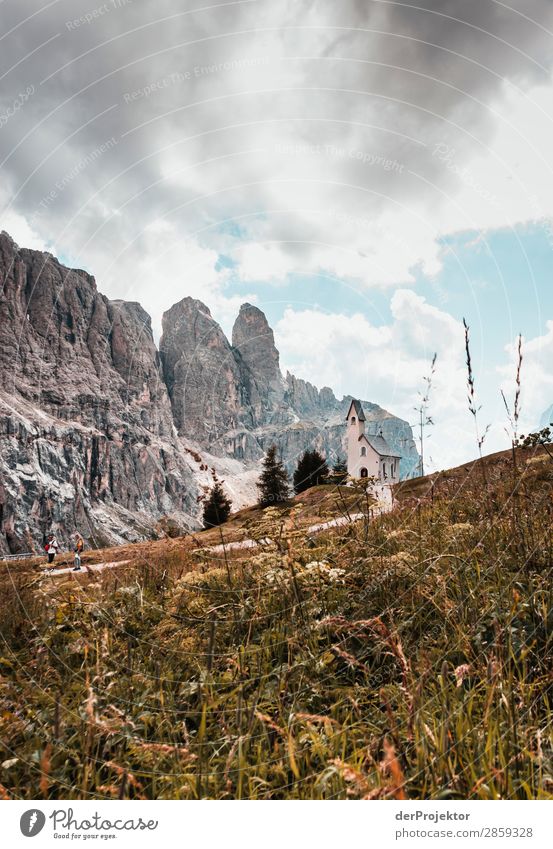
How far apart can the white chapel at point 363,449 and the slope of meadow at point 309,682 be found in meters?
4.42

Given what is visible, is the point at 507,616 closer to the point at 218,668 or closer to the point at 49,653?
the point at 218,668

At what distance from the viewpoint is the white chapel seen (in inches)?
353

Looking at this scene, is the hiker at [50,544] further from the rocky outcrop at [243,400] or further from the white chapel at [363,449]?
the white chapel at [363,449]

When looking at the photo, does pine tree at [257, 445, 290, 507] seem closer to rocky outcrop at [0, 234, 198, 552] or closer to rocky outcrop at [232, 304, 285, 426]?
rocky outcrop at [0, 234, 198, 552]

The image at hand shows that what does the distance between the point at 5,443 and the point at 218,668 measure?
455 feet

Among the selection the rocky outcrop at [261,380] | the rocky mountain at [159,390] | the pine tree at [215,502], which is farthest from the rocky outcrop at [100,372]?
the rocky outcrop at [261,380]

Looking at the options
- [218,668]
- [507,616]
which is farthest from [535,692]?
[218,668]

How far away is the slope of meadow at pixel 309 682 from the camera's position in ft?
5.89

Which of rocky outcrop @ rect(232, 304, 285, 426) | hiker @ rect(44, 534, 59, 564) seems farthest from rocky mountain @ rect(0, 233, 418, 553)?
hiker @ rect(44, 534, 59, 564)

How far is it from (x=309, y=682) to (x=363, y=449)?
313 inches

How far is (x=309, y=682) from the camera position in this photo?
8.27ft

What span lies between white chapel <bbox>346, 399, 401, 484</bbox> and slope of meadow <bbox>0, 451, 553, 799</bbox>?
442 cm
